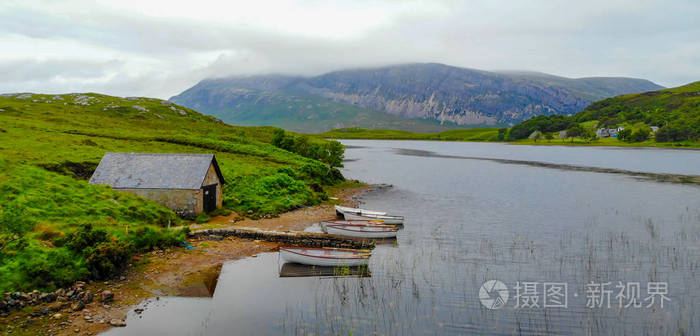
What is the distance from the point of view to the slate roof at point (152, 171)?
3934cm

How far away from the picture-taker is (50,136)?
70.4 m

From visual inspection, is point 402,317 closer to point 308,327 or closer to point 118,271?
point 308,327

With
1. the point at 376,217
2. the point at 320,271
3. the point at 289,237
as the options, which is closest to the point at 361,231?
the point at 376,217

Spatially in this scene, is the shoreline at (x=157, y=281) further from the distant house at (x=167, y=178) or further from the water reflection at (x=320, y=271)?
the water reflection at (x=320, y=271)

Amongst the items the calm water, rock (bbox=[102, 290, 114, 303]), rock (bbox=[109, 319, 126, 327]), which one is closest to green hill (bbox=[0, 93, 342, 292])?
rock (bbox=[102, 290, 114, 303])

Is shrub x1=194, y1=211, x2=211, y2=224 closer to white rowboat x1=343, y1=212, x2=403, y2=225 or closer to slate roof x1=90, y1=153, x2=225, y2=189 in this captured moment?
slate roof x1=90, y1=153, x2=225, y2=189

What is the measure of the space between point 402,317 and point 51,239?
22097 mm

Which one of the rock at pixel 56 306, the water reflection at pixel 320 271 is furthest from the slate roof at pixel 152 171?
the rock at pixel 56 306

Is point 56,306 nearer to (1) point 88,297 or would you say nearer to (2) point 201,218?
(1) point 88,297

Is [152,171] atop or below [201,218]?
atop

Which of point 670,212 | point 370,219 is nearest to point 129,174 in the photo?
point 370,219

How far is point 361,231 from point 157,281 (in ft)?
61.5

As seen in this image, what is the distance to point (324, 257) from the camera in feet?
97.7

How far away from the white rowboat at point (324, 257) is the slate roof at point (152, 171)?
573 inches
